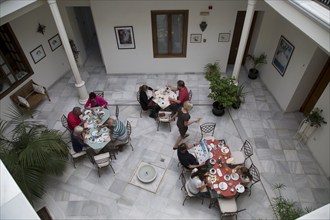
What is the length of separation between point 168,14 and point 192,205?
21.0ft

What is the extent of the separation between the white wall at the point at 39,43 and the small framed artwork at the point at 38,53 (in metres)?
0.09

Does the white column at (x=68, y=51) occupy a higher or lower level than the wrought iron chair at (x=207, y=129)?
higher

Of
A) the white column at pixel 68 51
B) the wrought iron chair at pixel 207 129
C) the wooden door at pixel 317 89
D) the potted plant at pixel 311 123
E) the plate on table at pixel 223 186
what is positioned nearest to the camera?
the plate on table at pixel 223 186

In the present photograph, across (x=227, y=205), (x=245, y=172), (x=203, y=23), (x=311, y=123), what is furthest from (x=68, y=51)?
(x=311, y=123)

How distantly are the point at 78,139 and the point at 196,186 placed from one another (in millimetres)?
3307

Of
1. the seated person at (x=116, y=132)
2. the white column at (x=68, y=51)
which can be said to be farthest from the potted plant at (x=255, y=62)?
the white column at (x=68, y=51)

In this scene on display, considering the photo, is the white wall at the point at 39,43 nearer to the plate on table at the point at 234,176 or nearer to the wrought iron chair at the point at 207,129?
the wrought iron chair at the point at 207,129

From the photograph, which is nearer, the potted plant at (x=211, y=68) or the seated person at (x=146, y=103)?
the seated person at (x=146, y=103)

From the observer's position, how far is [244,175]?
5.41 metres

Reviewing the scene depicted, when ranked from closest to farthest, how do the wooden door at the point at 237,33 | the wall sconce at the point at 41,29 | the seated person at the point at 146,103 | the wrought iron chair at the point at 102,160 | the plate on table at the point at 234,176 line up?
the plate on table at the point at 234,176 < the wrought iron chair at the point at 102,160 < the seated person at the point at 146,103 < the wall sconce at the point at 41,29 < the wooden door at the point at 237,33

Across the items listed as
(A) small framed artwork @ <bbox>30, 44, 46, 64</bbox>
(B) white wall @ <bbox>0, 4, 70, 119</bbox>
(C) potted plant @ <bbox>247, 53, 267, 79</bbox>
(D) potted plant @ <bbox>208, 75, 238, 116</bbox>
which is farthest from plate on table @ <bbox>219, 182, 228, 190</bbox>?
(A) small framed artwork @ <bbox>30, 44, 46, 64</bbox>

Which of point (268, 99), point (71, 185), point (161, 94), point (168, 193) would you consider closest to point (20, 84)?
point (71, 185)

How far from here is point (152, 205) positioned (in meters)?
5.90

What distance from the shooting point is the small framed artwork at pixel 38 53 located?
27.5ft
